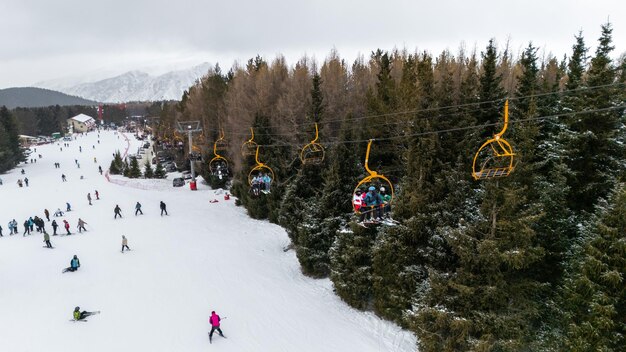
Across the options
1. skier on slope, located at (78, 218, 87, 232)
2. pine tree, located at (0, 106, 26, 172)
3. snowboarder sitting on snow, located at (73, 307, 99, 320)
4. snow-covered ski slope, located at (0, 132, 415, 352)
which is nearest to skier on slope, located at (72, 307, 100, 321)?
snowboarder sitting on snow, located at (73, 307, 99, 320)

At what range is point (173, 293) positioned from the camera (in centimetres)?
2047

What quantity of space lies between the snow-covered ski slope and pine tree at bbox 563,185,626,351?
274 inches

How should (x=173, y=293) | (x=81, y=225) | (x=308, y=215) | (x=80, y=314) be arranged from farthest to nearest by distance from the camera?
(x=81, y=225) < (x=308, y=215) < (x=173, y=293) < (x=80, y=314)

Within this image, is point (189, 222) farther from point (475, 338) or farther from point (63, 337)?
point (475, 338)

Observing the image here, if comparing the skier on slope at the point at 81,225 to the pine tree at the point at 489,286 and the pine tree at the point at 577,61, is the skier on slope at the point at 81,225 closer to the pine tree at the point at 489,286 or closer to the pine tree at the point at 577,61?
the pine tree at the point at 489,286

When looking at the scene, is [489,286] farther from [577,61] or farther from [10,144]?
→ [10,144]

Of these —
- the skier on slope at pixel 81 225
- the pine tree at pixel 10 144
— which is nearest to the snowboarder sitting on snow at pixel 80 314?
the skier on slope at pixel 81 225

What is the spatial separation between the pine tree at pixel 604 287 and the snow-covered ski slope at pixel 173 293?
274 inches

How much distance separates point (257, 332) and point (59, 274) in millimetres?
13616

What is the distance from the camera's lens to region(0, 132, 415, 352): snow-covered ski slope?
653 inches

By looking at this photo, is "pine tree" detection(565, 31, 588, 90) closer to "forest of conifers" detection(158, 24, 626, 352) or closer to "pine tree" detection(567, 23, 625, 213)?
"forest of conifers" detection(158, 24, 626, 352)

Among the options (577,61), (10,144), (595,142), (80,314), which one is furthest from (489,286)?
(10,144)

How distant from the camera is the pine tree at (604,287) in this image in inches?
424

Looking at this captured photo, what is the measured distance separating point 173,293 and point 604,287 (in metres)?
19.0
